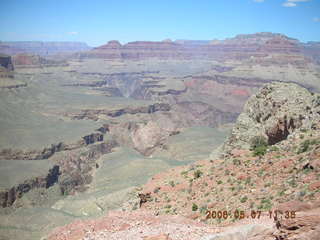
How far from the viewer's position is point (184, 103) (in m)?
168

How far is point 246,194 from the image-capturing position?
18.7 metres

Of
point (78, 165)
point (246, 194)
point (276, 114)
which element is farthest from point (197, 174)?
point (78, 165)

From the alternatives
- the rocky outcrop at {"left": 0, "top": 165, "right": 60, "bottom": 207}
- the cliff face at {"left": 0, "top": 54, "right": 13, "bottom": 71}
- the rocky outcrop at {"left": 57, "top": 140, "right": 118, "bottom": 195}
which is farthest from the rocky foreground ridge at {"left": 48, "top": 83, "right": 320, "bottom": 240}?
the cliff face at {"left": 0, "top": 54, "right": 13, "bottom": 71}

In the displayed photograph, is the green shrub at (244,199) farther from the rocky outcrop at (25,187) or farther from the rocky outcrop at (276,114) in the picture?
the rocky outcrop at (25,187)

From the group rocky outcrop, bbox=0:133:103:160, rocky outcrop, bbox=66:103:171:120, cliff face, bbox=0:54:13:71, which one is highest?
cliff face, bbox=0:54:13:71

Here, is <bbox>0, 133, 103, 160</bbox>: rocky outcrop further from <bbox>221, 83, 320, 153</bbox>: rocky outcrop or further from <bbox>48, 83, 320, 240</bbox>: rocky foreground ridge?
<bbox>48, 83, 320, 240</bbox>: rocky foreground ridge

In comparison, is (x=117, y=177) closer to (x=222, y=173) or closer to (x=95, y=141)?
(x=95, y=141)

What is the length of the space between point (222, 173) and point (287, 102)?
10.1 meters

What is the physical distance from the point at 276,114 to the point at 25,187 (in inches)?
2094

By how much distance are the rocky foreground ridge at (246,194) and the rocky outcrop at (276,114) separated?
87mm

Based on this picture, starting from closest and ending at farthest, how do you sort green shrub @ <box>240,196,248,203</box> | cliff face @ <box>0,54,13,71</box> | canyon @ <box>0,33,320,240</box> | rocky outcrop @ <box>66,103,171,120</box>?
1. green shrub @ <box>240,196,248,203</box>
2. canyon @ <box>0,33,320,240</box>
3. rocky outcrop @ <box>66,103,171,120</box>
4. cliff face @ <box>0,54,13,71</box>

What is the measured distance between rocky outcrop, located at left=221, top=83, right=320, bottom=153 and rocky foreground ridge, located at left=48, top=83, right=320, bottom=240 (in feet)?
0.29

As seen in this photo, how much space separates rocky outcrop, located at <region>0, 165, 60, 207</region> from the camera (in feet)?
211

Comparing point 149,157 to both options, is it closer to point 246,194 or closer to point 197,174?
point 197,174
